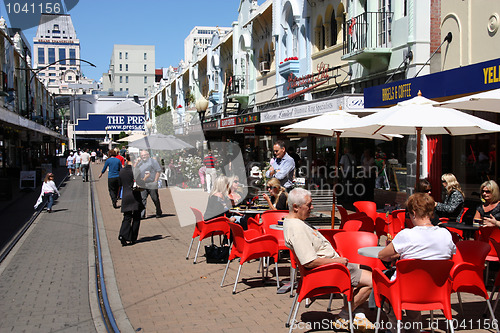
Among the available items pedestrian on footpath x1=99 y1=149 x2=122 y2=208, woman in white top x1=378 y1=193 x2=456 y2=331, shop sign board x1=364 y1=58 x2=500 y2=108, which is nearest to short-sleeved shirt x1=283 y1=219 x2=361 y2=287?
woman in white top x1=378 y1=193 x2=456 y2=331

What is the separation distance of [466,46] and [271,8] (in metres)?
13.9

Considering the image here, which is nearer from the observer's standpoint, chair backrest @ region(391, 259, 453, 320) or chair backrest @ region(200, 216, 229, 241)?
chair backrest @ region(391, 259, 453, 320)

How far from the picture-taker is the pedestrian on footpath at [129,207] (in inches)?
391

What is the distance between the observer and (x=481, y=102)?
7258 mm

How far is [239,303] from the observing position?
20.3ft

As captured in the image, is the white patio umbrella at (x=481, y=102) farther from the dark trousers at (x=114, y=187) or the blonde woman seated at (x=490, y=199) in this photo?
the dark trousers at (x=114, y=187)

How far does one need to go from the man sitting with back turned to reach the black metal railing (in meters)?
10.2

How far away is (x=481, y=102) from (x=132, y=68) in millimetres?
129053

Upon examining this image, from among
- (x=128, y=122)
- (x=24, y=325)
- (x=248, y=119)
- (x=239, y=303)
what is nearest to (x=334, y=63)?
(x=248, y=119)

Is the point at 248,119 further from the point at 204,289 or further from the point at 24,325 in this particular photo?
the point at 24,325

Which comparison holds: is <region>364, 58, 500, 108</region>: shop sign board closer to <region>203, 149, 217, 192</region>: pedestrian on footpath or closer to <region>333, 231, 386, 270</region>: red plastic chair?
<region>333, 231, 386, 270</region>: red plastic chair

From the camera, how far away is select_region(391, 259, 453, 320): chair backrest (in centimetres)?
424

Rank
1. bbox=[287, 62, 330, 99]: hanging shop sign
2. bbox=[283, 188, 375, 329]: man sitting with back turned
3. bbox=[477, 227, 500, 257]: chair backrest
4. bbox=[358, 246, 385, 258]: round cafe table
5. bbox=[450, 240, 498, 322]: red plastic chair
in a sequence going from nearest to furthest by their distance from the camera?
1. bbox=[450, 240, 498, 322]: red plastic chair
2. bbox=[283, 188, 375, 329]: man sitting with back turned
3. bbox=[358, 246, 385, 258]: round cafe table
4. bbox=[477, 227, 500, 257]: chair backrest
5. bbox=[287, 62, 330, 99]: hanging shop sign

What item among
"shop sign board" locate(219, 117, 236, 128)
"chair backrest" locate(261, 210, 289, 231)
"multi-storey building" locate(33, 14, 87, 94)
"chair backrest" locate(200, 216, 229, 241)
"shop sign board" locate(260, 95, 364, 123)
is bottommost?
"chair backrest" locate(200, 216, 229, 241)
